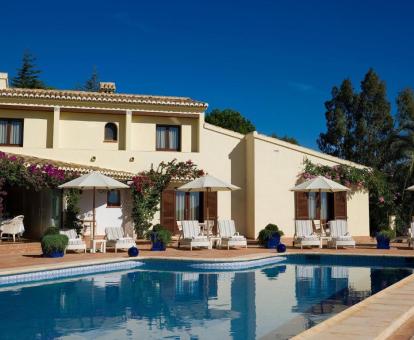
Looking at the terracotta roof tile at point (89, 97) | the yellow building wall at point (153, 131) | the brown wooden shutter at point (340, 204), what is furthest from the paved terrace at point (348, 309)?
the terracotta roof tile at point (89, 97)

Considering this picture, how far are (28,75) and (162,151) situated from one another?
26913 mm

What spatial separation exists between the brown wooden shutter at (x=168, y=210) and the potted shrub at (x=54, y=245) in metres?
6.35

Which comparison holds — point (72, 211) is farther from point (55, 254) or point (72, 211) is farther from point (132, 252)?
point (132, 252)

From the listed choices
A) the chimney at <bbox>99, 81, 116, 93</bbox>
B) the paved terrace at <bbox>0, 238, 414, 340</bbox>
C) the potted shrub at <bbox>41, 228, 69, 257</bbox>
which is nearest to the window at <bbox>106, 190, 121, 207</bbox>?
the paved terrace at <bbox>0, 238, 414, 340</bbox>

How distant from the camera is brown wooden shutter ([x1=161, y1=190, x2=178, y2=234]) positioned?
20.0 meters

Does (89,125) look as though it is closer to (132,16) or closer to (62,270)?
(132,16)

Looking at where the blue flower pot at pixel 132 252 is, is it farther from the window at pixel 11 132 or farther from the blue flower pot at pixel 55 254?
→ the window at pixel 11 132

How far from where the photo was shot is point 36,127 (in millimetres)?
20234

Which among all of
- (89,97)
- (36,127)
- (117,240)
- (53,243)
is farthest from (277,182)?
(53,243)

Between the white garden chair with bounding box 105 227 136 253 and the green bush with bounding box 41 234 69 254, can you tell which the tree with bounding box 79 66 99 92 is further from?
the green bush with bounding box 41 234 69 254

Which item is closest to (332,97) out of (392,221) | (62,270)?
(392,221)

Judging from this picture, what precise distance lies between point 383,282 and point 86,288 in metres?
6.88

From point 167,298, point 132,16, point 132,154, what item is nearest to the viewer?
point 167,298

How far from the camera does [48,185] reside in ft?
52.8
